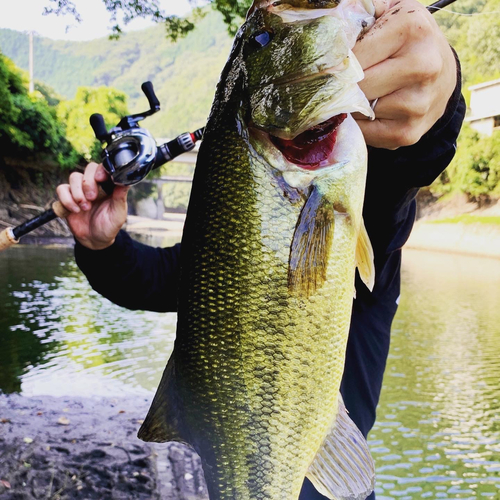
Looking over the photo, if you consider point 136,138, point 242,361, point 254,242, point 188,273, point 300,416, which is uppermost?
point 136,138

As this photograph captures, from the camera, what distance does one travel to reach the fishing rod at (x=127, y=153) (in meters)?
2.24

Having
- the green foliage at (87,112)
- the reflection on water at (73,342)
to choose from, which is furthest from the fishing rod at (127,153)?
the green foliage at (87,112)

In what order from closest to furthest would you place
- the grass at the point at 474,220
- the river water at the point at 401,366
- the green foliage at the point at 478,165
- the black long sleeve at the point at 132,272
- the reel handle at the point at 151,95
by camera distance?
the black long sleeve at the point at 132,272
the reel handle at the point at 151,95
the river water at the point at 401,366
the grass at the point at 474,220
the green foliage at the point at 478,165

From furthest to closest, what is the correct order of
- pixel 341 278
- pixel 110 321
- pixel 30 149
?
pixel 30 149 → pixel 110 321 → pixel 341 278

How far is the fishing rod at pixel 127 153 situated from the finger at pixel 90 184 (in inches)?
1.8

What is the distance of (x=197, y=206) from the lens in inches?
62.1

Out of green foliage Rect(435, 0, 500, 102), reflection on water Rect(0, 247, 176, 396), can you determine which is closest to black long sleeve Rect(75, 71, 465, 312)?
reflection on water Rect(0, 247, 176, 396)

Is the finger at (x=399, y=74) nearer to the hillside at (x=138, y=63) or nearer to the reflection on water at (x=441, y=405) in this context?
the reflection on water at (x=441, y=405)

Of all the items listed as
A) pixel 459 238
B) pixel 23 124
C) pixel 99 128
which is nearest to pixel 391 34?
pixel 99 128

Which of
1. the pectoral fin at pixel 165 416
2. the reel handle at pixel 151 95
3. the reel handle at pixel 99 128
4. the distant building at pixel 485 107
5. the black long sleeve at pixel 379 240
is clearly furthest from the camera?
the distant building at pixel 485 107

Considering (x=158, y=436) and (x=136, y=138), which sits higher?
(x=136, y=138)

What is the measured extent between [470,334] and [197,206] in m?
10.3

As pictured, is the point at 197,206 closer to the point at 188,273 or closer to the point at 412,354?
the point at 188,273

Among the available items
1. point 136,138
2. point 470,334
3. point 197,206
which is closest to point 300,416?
point 197,206
